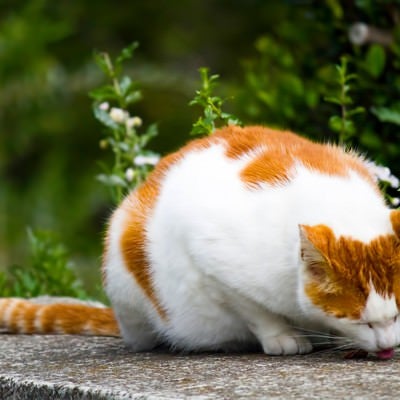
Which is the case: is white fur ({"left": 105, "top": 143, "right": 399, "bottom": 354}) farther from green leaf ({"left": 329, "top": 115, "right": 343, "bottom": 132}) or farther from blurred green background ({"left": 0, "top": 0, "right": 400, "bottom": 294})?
blurred green background ({"left": 0, "top": 0, "right": 400, "bottom": 294})

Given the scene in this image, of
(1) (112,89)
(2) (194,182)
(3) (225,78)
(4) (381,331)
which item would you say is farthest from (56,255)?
(3) (225,78)

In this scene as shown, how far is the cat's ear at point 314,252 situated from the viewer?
270 cm

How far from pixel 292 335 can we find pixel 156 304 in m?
0.43

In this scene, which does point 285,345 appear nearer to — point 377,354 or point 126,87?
point 377,354

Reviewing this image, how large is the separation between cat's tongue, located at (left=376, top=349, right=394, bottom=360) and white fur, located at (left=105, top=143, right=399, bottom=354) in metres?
0.06

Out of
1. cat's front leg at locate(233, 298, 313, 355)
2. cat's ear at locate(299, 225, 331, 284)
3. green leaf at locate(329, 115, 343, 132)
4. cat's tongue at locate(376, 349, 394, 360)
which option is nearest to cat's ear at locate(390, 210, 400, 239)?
cat's ear at locate(299, 225, 331, 284)

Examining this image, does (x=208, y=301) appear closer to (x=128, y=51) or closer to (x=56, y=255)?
(x=128, y=51)

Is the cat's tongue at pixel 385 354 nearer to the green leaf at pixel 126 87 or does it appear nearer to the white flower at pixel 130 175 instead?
the white flower at pixel 130 175

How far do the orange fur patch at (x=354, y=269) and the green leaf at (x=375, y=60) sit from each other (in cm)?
179

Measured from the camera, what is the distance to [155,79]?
8.65 m

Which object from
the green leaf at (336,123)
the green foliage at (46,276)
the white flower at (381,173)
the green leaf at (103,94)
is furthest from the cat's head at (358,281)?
the green foliage at (46,276)

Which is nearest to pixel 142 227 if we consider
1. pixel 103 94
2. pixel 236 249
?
pixel 236 249

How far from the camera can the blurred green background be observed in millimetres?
4730

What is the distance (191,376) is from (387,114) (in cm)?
182
